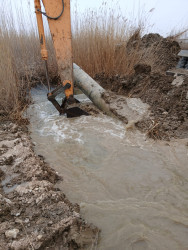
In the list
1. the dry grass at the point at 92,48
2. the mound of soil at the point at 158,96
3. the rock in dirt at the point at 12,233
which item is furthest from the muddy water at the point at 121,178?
the dry grass at the point at 92,48

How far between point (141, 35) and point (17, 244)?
5.80m

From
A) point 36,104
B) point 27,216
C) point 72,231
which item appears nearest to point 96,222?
point 72,231

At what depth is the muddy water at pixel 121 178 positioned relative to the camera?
1526 mm

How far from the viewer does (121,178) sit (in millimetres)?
2123

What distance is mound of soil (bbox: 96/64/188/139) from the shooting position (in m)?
2.98

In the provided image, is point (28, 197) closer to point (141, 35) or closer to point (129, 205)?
point (129, 205)

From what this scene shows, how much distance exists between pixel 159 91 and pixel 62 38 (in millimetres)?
1982

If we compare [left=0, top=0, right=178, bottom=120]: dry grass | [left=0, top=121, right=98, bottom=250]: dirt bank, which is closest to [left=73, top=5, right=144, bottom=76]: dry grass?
[left=0, top=0, right=178, bottom=120]: dry grass

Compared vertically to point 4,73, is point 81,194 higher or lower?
lower

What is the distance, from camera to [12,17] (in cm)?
410

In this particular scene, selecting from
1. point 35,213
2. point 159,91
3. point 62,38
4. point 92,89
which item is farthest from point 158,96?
point 35,213

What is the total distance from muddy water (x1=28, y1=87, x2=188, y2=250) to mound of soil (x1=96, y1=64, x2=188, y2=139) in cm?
27

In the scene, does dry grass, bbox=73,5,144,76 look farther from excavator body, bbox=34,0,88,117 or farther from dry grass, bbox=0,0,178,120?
excavator body, bbox=34,0,88,117

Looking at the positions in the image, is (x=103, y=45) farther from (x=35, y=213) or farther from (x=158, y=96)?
(x=35, y=213)
